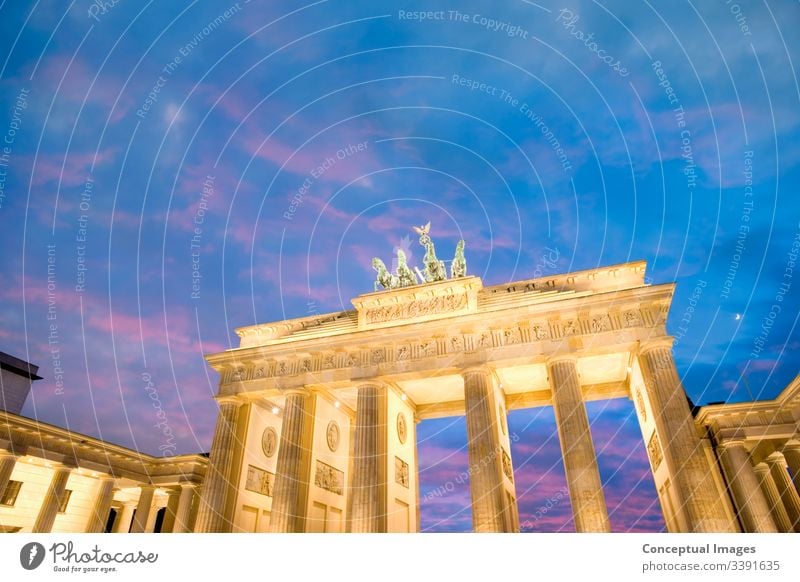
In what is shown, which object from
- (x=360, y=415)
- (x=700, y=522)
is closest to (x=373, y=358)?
(x=360, y=415)

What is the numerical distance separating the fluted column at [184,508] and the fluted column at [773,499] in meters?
33.6

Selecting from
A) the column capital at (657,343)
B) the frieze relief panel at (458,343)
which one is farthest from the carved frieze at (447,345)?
the column capital at (657,343)

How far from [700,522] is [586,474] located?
4.18 meters

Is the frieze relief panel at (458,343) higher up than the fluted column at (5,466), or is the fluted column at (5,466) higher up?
the frieze relief panel at (458,343)

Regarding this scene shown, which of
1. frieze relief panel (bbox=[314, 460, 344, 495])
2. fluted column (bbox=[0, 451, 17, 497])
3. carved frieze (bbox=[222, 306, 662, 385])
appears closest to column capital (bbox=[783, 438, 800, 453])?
carved frieze (bbox=[222, 306, 662, 385])

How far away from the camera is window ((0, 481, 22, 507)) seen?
28078mm

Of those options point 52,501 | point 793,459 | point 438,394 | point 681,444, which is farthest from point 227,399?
point 793,459

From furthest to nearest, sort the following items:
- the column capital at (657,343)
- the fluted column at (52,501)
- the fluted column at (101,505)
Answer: the fluted column at (101,505) < the fluted column at (52,501) < the column capital at (657,343)

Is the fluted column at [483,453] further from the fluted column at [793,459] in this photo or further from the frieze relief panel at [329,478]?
the fluted column at [793,459]

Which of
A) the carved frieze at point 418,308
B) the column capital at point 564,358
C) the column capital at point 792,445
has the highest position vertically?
the carved frieze at point 418,308

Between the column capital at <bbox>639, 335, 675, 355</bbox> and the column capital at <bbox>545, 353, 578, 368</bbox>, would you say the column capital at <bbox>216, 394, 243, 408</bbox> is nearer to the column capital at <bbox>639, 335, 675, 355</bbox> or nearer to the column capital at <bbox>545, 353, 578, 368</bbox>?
the column capital at <bbox>545, 353, 578, 368</bbox>

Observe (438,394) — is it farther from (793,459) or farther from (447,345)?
(793,459)

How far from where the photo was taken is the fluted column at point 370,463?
21.0 meters
